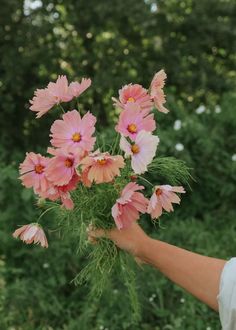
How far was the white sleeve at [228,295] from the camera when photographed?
1323mm

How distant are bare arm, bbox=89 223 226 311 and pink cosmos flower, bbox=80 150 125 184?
17 cm

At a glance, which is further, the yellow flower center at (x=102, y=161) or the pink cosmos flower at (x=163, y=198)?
the pink cosmos flower at (x=163, y=198)

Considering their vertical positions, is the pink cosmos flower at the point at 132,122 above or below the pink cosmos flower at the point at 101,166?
above

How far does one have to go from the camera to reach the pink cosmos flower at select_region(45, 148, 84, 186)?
137cm

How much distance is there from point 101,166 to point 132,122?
13cm

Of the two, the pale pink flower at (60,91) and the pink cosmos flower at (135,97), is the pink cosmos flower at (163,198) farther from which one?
the pale pink flower at (60,91)

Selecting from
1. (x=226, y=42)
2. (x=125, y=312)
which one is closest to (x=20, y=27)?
(x=226, y=42)

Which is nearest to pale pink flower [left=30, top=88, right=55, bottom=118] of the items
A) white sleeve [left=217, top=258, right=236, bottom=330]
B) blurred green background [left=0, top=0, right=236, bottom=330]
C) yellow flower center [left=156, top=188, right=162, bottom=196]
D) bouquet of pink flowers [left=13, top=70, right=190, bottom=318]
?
bouquet of pink flowers [left=13, top=70, right=190, bottom=318]

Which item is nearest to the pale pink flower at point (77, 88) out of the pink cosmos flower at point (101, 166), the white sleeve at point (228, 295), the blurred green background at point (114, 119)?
the pink cosmos flower at point (101, 166)

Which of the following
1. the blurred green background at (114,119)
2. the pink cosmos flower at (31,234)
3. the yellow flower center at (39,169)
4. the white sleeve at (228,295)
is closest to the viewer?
the white sleeve at (228,295)

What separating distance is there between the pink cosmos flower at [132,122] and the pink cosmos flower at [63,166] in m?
0.11

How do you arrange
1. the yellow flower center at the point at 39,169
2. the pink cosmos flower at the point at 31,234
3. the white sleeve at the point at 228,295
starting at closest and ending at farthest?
the white sleeve at the point at 228,295, the yellow flower center at the point at 39,169, the pink cosmos flower at the point at 31,234

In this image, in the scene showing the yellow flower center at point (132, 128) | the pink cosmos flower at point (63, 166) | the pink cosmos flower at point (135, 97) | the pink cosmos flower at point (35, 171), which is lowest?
the pink cosmos flower at point (35, 171)

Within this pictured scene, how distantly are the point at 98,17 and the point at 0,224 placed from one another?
3006mm
